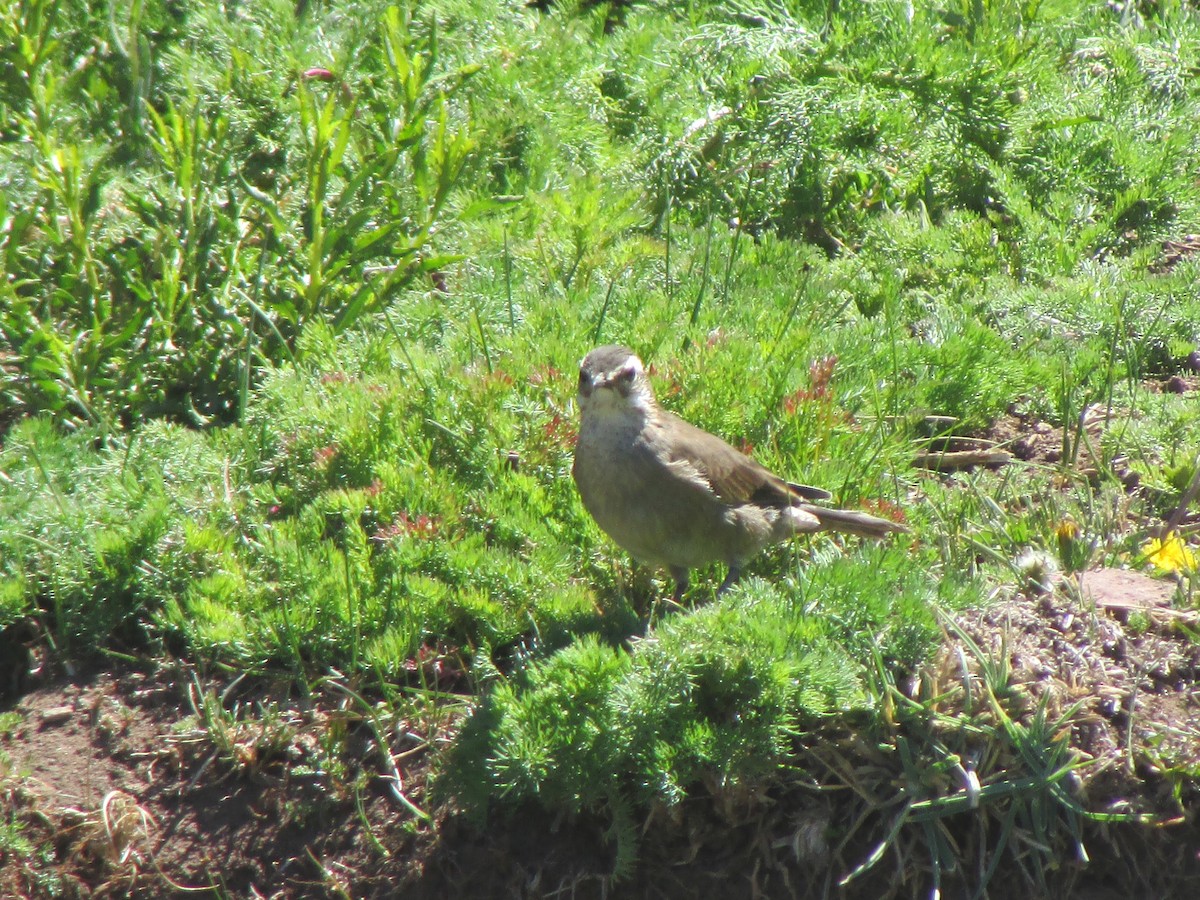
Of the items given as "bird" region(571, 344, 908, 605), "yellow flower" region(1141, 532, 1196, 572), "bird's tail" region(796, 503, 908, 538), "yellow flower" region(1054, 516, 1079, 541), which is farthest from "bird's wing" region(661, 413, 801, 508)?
"yellow flower" region(1141, 532, 1196, 572)

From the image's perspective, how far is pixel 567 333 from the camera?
466 centimetres

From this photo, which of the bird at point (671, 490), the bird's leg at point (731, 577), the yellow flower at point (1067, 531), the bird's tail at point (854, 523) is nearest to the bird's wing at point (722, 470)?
the bird at point (671, 490)

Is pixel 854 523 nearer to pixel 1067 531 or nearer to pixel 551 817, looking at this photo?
pixel 1067 531

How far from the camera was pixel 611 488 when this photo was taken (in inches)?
153

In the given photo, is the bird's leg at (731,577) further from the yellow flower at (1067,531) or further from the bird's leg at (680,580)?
the yellow flower at (1067,531)

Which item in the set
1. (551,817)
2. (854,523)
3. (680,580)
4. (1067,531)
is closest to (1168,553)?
(1067,531)

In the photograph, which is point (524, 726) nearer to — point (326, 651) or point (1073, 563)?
point (326, 651)

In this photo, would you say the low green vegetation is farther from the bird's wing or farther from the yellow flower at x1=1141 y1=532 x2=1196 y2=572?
the bird's wing

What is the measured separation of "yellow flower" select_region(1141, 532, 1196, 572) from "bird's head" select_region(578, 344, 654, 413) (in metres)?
1.64

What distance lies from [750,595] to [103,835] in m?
1.96

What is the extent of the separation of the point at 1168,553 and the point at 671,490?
5.04ft

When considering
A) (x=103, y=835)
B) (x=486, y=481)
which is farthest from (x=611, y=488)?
(x=103, y=835)

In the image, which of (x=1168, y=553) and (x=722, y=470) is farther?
(x=722, y=470)

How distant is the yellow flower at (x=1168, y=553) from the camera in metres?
3.69
